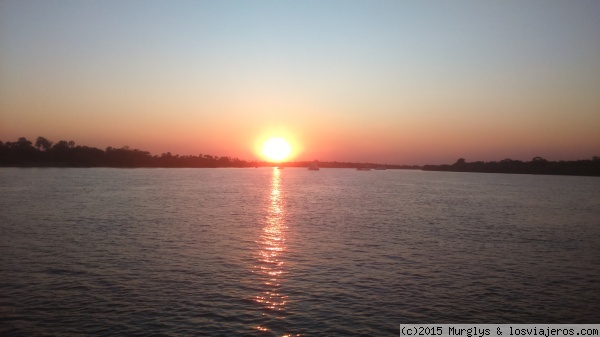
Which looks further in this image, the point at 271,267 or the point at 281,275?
the point at 271,267

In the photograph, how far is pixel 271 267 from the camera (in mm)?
25875

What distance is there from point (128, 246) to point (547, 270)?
1099 inches

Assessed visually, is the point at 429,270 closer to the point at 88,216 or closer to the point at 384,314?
the point at 384,314

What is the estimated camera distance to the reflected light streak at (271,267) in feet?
62.2

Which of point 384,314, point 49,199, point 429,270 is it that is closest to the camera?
point 384,314

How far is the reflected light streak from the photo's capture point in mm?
18953

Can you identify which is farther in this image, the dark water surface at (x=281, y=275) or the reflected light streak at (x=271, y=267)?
the reflected light streak at (x=271, y=267)

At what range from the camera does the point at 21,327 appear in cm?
1625

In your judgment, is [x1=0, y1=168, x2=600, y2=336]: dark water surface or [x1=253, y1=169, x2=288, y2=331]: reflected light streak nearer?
[x1=0, y1=168, x2=600, y2=336]: dark water surface

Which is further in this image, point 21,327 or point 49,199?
point 49,199

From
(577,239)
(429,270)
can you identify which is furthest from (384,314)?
(577,239)

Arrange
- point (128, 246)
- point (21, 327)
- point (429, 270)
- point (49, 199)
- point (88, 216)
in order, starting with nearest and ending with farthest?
point (21, 327)
point (429, 270)
point (128, 246)
point (88, 216)
point (49, 199)

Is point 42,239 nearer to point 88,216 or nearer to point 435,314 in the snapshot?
point 88,216

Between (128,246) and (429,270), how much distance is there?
20.9m
